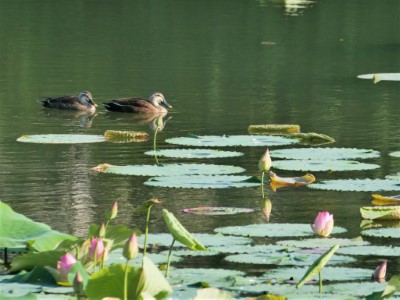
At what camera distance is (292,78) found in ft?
50.4

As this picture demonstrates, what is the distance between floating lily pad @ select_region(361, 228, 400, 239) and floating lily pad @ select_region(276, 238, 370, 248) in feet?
0.88

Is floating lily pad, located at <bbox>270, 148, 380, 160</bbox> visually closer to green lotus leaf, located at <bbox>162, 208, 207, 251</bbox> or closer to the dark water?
the dark water

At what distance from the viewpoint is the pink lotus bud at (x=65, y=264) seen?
15.3ft

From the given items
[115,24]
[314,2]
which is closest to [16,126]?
[115,24]

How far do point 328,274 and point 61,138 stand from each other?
15.7 ft

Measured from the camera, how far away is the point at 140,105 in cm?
1238

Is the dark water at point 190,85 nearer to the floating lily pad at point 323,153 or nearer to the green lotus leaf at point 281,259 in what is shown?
the floating lily pad at point 323,153

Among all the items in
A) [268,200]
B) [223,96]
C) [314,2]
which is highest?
[268,200]

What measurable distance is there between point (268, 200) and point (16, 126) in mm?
3909

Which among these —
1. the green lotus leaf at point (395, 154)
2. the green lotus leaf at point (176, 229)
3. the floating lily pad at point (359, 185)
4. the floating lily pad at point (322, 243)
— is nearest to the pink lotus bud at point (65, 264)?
the green lotus leaf at point (176, 229)

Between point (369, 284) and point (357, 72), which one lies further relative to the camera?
point (357, 72)

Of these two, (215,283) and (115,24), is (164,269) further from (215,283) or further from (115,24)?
(115,24)

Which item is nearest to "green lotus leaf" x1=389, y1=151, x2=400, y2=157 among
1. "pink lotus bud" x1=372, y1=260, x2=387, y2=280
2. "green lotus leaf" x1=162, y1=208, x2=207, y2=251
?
"pink lotus bud" x1=372, y1=260, x2=387, y2=280

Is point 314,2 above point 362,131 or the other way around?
the other way around
